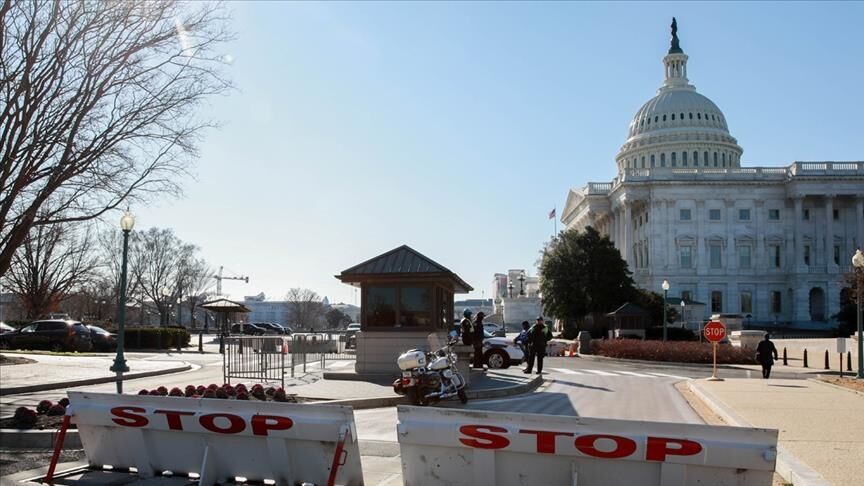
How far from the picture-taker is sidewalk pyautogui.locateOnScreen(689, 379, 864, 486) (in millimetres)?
8641

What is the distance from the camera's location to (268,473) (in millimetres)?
7910

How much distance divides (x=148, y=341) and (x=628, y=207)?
243 feet

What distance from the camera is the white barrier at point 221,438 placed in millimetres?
7539

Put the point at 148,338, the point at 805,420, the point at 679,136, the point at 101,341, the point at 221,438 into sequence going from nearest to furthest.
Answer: the point at 221,438, the point at 805,420, the point at 101,341, the point at 148,338, the point at 679,136

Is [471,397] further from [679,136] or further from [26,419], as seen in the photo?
[679,136]

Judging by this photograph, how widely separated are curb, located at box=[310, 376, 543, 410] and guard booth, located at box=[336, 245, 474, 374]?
238 centimetres

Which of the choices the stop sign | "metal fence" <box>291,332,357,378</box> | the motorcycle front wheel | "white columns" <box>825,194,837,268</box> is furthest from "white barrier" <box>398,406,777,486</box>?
"white columns" <box>825,194,837,268</box>

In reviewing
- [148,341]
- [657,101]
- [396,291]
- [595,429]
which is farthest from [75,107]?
[657,101]

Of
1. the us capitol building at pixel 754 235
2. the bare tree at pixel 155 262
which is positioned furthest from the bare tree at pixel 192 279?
the us capitol building at pixel 754 235

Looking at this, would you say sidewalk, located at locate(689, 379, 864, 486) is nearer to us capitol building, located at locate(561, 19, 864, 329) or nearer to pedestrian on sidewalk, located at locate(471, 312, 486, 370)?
pedestrian on sidewalk, located at locate(471, 312, 486, 370)

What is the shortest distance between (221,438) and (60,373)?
57.7 ft

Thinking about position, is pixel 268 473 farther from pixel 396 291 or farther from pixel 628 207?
pixel 628 207

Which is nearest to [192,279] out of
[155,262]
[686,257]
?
[155,262]

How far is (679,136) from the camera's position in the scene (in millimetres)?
127000
